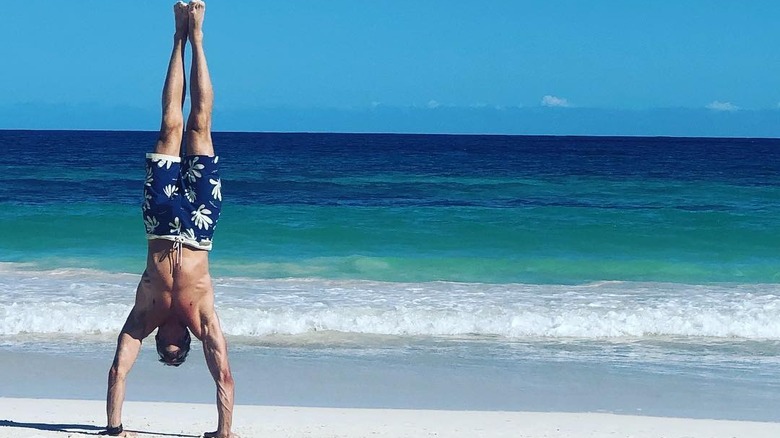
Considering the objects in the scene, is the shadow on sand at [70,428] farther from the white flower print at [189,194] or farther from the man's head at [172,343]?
the white flower print at [189,194]

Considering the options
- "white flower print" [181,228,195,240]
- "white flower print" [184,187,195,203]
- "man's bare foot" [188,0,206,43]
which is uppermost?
"man's bare foot" [188,0,206,43]

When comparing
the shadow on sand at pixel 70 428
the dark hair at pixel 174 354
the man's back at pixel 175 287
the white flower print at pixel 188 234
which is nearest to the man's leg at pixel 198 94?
the white flower print at pixel 188 234

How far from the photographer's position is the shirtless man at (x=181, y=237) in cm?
497

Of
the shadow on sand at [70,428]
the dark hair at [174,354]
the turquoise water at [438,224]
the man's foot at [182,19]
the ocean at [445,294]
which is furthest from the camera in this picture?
the turquoise water at [438,224]

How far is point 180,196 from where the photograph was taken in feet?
16.3

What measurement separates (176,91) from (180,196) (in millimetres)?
622

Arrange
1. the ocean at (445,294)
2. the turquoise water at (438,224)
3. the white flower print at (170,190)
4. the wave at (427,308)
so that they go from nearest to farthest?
the white flower print at (170,190)
the ocean at (445,294)
the wave at (427,308)
the turquoise water at (438,224)

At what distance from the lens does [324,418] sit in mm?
6191

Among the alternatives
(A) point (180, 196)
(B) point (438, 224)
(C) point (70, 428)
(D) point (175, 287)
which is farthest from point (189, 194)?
(B) point (438, 224)

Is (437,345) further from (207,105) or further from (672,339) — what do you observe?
(207,105)

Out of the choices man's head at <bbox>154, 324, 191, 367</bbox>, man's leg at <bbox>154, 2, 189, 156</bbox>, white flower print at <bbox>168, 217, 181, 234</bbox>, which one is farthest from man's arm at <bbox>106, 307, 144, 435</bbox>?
man's leg at <bbox>154, 2, 189, 156</bbox>

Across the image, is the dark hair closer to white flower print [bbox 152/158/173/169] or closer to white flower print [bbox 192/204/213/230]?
white flower print [bbox 192/204/213/230]

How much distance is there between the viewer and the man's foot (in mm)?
5168

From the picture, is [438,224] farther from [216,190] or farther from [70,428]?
[216,190]
